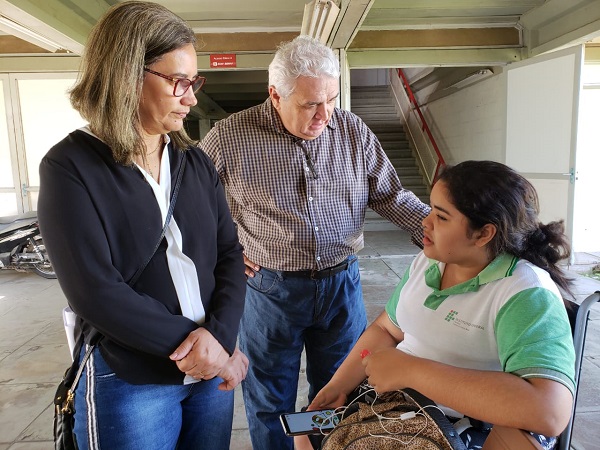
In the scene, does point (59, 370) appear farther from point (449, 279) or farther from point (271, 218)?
point (449, 279)

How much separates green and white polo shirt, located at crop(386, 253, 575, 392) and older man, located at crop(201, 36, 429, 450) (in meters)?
0.33

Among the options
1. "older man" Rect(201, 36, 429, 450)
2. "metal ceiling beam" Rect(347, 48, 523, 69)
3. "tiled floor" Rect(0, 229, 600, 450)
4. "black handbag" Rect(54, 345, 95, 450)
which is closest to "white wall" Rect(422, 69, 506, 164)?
"metal ceiling beam" Rect(347, 48, 523, 69)

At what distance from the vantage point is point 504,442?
0.90 meters

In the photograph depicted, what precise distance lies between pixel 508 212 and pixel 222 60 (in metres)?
4.82

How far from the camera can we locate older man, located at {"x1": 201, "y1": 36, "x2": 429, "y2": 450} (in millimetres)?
1570

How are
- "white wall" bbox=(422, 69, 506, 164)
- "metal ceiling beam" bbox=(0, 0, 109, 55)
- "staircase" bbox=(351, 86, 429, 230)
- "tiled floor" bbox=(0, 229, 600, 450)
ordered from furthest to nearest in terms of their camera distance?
"staircase" bbox=(351, 86, 429, 230), "white wall" bbox=(422, 69, 506, 164), "metal ceiling beam" bbox=(0, 0, 109, 55), "tiled floor" bbox=(0, 229, 600, 450)

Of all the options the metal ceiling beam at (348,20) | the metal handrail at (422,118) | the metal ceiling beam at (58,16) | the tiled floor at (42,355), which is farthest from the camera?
the metal handrail at (422,118)

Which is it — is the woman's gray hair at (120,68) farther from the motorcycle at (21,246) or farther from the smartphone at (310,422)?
the motorcycle at (21,246)

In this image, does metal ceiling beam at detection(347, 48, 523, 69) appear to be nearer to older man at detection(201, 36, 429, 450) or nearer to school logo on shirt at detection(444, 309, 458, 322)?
older man at detection(201, 36, 429, 450)

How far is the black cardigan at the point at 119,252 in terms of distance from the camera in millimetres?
869

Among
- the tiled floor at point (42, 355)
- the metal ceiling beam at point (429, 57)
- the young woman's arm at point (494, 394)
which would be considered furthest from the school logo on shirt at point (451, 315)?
the metal ceiling beam at point (429, 57)

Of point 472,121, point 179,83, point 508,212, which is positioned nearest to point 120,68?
point 179,83

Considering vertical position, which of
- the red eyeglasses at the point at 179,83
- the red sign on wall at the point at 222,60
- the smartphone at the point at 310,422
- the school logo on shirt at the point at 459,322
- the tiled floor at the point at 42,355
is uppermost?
the red sign on wall at the point at 222,60

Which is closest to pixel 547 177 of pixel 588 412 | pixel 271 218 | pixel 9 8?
pixel 588 412
